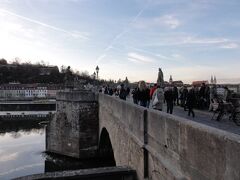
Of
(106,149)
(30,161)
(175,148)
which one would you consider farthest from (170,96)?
(30,161)

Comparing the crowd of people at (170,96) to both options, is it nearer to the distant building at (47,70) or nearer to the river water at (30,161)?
the river water at (30,161)

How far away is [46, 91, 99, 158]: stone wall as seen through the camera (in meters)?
24.5

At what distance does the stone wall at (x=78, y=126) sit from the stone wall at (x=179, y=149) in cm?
1722

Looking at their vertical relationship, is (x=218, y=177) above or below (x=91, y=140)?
above

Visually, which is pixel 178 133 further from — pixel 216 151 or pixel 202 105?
pixel 202 105

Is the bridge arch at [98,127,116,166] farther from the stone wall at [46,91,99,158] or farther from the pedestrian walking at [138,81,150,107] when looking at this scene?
the pedestrian walking at [138,81,150,107]

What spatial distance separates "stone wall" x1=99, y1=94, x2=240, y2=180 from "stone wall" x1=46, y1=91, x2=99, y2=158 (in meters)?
17.2

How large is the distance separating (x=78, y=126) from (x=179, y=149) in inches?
819

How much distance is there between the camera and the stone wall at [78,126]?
24.5 metres

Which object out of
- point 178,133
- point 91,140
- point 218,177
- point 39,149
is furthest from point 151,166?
point 39,149

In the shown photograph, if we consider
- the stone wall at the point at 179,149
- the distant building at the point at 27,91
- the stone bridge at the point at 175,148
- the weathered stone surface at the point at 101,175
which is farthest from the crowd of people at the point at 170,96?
the distant building at the point at 27,91

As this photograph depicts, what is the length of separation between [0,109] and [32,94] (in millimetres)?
38902

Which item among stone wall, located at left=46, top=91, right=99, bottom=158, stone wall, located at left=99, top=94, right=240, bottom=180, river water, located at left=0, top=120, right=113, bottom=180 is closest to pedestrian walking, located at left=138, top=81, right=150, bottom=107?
stone wall, located at left=99, top=94, right=240, bottom=180

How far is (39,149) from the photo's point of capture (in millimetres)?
30250
